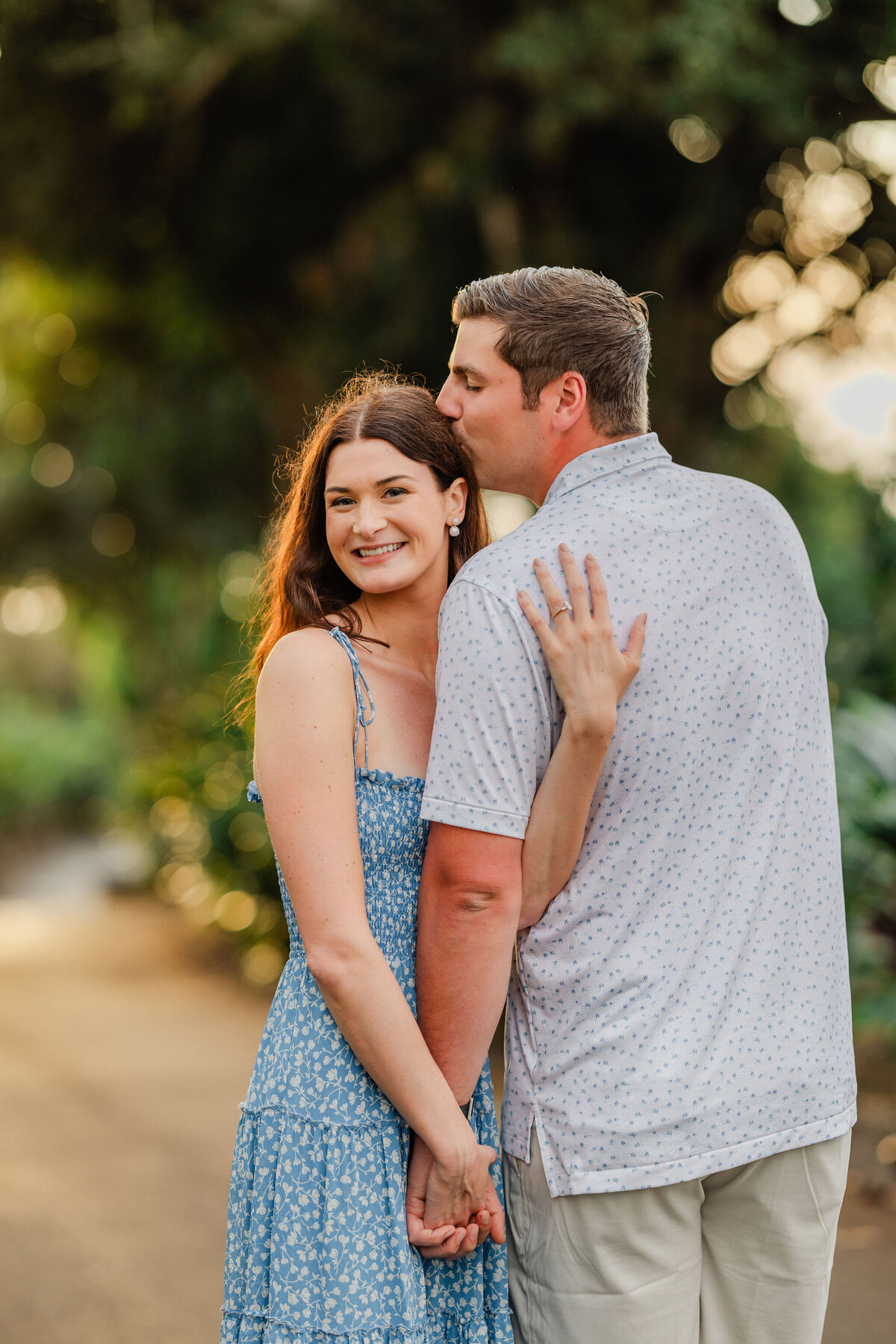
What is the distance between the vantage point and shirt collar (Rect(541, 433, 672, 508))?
5.95ft

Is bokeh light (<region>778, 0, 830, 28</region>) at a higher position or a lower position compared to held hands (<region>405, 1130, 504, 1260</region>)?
higher

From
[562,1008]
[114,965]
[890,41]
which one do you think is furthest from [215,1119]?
[890,41]

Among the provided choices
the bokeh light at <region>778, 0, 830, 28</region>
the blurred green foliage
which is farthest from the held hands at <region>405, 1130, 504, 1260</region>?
the bokeh light at <region>778, 0, 830, 28</region>

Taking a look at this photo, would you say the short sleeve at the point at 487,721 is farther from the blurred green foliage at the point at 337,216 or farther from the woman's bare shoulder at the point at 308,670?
the blurred green foliage at the point at 337,216

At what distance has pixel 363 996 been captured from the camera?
1712mm

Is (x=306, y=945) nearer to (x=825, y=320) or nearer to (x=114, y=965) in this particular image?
(x=825, y=320)

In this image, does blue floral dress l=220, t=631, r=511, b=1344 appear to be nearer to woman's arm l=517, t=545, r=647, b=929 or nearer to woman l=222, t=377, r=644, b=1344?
woman l=222, t=377, r=644, b=1344

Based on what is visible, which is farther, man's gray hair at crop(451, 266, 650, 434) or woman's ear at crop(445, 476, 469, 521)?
woman's ear at crop(445, 476, 469, 521)

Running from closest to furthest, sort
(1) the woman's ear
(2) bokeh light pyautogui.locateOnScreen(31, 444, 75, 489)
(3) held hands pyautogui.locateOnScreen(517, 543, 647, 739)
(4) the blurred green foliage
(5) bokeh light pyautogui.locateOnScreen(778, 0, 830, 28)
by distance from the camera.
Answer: (3) held hands pyautogui.locateOnScreen(517, 543, 647, 739), (1) the woman's ear, (5) bokeh light pyautogui.locateOnScreen(778, 0, 830, 28), (4) the blurred green foliage, (2) bokeh light pyautogui.locateOnScreen(31, 444, 75, 489)

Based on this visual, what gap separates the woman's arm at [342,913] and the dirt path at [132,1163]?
97.9 inches

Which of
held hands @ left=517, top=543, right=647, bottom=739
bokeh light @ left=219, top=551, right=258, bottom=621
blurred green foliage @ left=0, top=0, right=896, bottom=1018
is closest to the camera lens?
held hands @ left=517, top=543, right=647, bottom=739

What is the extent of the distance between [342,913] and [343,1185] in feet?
1.28

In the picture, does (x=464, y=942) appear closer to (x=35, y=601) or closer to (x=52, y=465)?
(x=52, y=465)

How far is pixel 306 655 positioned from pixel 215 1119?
4652mm
